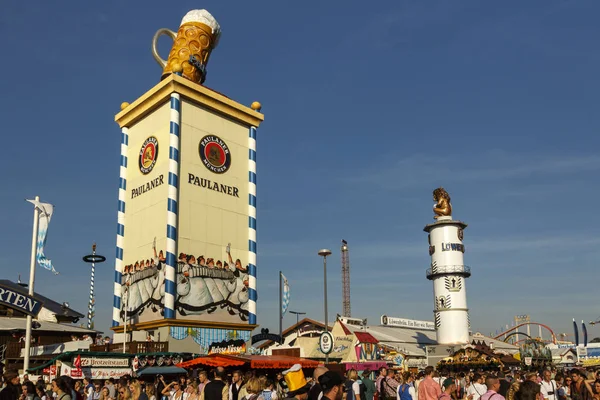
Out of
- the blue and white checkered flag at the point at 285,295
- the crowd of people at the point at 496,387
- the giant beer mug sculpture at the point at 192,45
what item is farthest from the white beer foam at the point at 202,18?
the crowd of people at the point at 496,387

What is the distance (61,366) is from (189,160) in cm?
1783

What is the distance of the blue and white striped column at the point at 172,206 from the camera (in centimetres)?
3619

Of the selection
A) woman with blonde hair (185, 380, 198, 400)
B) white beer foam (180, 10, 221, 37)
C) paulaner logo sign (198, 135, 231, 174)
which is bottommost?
woman with blonde hair (185, 380, 198, 400)

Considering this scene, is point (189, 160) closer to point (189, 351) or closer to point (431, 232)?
point (189, 351)

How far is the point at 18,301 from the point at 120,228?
20.2 metres

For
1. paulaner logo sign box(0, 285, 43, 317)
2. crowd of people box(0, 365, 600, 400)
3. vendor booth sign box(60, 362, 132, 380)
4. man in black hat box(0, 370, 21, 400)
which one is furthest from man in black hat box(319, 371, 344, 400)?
vendor booth sign box(60, 362, 132, 380)

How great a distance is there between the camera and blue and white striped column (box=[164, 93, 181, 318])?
36.2 m

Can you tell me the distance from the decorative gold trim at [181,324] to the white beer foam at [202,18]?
20.6 m

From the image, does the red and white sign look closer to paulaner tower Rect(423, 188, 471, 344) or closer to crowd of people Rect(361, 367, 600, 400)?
crowd of people Rect(361, 367, 600, 400)

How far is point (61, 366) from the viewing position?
955 inches

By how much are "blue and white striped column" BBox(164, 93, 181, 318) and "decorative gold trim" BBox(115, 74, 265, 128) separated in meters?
0.85

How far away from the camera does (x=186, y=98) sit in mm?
39875

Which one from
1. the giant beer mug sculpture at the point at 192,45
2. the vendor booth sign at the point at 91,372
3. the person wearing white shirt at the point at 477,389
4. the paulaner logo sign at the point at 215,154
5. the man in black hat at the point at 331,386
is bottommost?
the person wearing white shirt at the point at 477,389

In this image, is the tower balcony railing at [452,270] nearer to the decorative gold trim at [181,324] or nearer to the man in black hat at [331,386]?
the decorative gold trim at [181,324]
